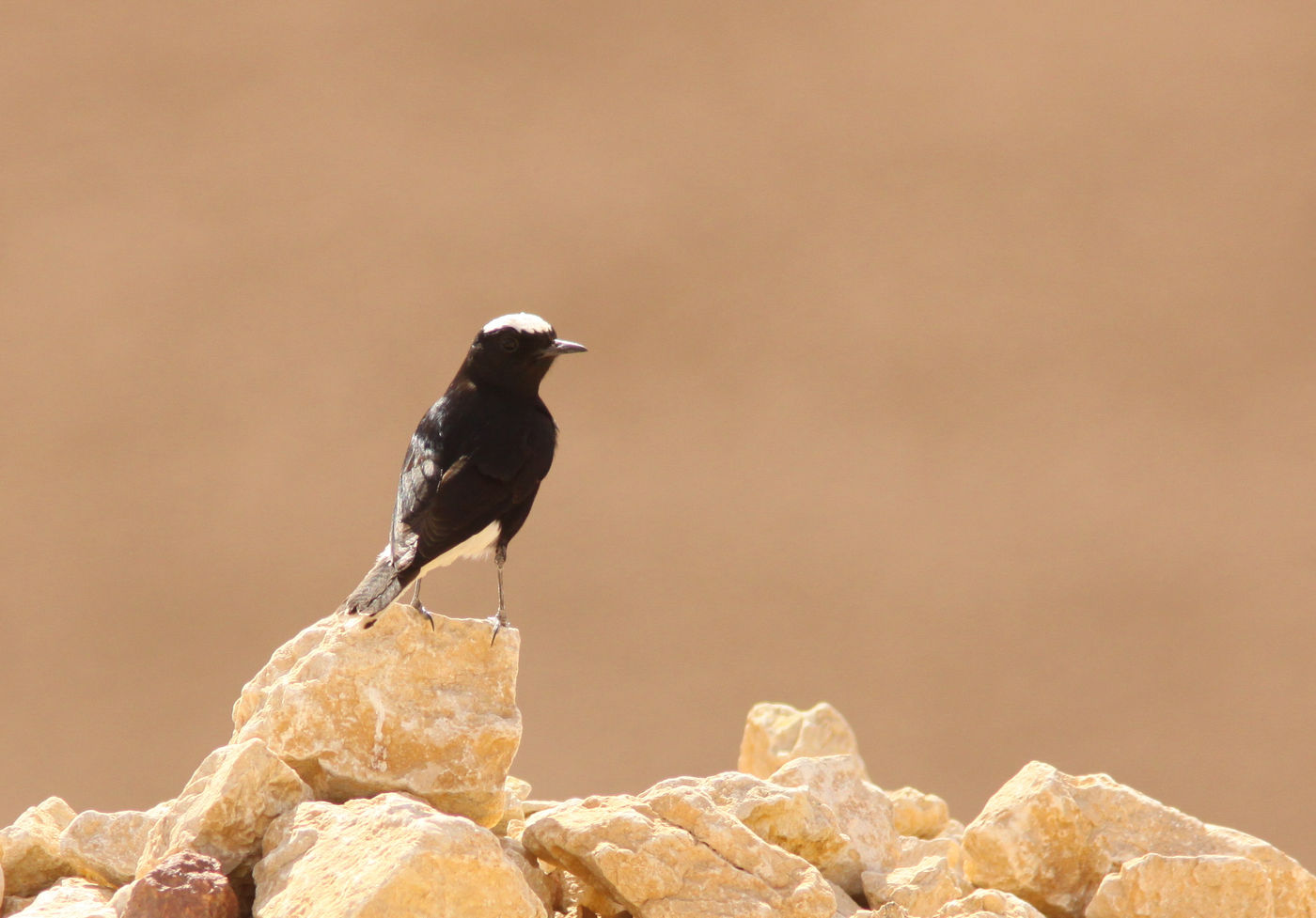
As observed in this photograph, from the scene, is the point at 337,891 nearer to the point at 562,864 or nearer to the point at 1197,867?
the point at 562,864

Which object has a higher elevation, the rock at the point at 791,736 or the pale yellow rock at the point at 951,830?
the rock at the point at 791,736

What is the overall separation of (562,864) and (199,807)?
3.42 ft

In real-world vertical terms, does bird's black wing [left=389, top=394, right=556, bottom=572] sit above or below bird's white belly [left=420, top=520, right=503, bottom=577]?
above

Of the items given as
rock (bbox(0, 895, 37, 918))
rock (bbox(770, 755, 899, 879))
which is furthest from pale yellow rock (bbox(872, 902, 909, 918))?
rock (bbox(0, 895, 37, 918))

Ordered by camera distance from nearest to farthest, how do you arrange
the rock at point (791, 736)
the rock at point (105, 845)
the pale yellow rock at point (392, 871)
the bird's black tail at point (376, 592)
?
the pale yellow rock at point (392, 871) → the rock at point (105, 845) → the bird's black tail at point (376, 592) → the rock at point (791, 736)

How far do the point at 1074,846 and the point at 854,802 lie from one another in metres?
0.80

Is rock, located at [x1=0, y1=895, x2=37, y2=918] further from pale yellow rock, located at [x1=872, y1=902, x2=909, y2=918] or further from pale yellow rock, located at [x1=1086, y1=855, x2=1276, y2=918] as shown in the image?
pale yellow rock, located at [x1=1086, y1=855, x2=1276, y2=918]

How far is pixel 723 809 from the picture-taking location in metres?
4.16

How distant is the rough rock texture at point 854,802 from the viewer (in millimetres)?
4926

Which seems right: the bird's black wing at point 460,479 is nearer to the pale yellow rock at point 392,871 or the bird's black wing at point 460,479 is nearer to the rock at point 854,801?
the pale yellow rock at point 392,871

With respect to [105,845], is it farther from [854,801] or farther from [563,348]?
[854,801]

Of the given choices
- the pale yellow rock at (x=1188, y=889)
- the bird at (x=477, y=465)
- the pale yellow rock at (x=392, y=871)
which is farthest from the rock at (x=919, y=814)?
the pale yellow rock at (x=392, y=871)

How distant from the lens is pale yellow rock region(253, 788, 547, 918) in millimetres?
3287

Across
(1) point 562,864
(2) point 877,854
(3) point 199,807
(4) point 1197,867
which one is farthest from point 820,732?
(3) point 199,807
